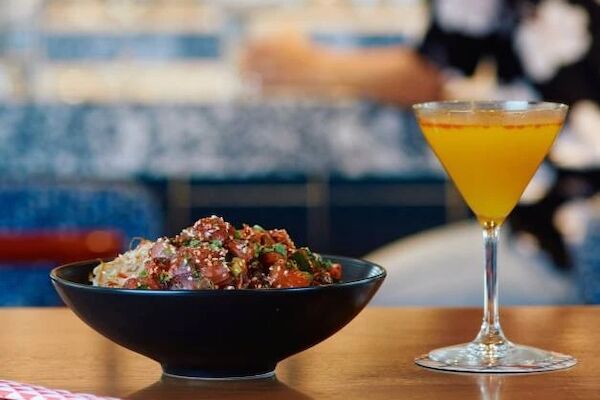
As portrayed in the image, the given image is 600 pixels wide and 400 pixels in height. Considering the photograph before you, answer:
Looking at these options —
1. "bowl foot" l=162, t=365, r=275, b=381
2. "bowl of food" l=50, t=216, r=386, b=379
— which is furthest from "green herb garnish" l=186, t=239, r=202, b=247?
"bowl foot" l=162, t=365, r=275, b=381

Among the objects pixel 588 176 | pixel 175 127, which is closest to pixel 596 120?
pixel 588 176

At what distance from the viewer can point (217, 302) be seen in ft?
3.18

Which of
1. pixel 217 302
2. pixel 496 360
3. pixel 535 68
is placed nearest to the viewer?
pixel 217 302

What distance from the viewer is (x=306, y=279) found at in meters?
1.06

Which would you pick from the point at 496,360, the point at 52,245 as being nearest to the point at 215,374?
the point at 496,360

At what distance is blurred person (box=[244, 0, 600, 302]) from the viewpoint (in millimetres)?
3871

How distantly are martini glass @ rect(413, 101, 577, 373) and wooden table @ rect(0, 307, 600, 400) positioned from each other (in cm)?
4

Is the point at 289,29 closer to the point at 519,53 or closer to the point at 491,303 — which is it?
the point at 519,53

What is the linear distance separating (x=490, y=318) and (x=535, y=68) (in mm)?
2901

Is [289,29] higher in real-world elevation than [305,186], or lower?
higher

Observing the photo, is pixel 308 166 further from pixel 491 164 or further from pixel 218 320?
pixel 218 320

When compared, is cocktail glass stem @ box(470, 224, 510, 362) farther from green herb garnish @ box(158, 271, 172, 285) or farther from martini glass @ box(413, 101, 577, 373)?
green herb garnish @ box(158, 271, 172, 285)

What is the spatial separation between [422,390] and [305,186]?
3.26 meters

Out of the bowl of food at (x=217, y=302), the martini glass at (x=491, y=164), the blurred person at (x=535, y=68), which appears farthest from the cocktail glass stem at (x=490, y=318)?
the blurred person at (x=535, y=68)
